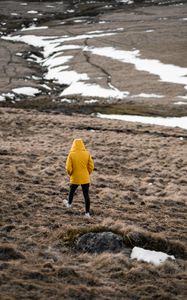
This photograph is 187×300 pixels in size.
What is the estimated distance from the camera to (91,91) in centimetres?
5750

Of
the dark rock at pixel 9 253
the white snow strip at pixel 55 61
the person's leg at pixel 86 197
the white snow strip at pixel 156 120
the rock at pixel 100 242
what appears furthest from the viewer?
the white snow strip at pixel 55 61

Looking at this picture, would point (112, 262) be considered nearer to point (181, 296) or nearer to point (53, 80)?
point (181, 296)

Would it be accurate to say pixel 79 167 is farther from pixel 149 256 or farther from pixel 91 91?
pixel 91 91

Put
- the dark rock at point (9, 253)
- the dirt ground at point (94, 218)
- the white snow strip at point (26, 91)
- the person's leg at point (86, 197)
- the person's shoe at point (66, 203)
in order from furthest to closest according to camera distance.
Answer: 1. the white snow strip at point (26, 91)
2. the person's shoe at point (66, 203)
3. the person's leg at point (86, 197)
4. the dark rock at point (9, 253)
5. the dirt ground at point (94, 218)

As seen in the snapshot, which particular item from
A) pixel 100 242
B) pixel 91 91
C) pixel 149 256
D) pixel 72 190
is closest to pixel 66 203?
pixel 72 190

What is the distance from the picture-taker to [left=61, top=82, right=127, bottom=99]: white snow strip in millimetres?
55562

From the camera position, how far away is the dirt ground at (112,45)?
50.7 meters

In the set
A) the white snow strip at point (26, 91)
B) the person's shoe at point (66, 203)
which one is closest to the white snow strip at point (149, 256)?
the person's shoe at point (66, 203)

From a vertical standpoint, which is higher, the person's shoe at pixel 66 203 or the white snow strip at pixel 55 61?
the white snow strip at pixel 55 61

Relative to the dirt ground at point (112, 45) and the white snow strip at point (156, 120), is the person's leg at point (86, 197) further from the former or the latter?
the dirt ground at point (112, 45)

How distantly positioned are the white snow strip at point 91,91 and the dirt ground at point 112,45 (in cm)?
142

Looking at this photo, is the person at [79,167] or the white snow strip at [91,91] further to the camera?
the white snow strip at [91,91]

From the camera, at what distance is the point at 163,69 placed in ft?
228

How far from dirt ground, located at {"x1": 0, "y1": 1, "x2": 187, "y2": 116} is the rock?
34426 mm
